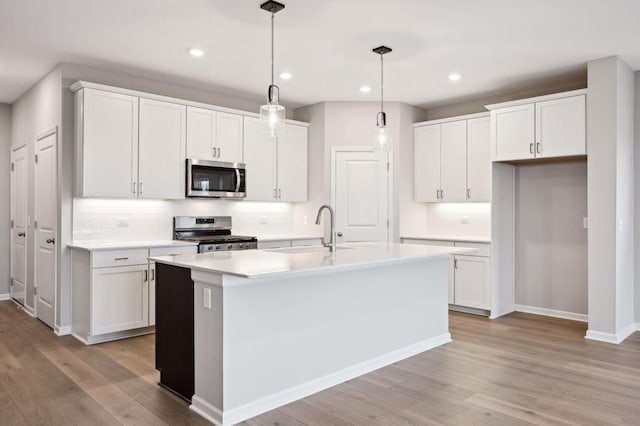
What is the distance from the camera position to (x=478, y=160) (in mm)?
5656

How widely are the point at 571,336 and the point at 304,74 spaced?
12.2 ft

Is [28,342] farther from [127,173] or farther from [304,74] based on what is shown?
[304,74]

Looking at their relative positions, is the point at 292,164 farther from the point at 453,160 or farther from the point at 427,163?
the point at 453,160

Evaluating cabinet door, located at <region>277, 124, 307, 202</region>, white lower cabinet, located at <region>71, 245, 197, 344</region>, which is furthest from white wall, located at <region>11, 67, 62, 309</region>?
cabinet door, located at <region>277, 124, 307, 202</region>

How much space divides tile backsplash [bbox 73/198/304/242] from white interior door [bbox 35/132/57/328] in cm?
31

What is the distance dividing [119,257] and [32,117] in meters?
2.40

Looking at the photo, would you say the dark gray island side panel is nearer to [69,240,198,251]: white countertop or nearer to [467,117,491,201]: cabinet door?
[69,240,198,251]: white countertop

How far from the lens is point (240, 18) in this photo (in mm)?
3494

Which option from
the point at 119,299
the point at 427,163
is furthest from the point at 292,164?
the point at 119,299

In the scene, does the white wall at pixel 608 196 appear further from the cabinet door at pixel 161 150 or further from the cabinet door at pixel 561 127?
the cabinet door at pixel 161 150

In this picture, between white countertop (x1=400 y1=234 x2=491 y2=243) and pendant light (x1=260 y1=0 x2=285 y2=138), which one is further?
white countertop (x1=400 y1=234 x2=491 y2=243)

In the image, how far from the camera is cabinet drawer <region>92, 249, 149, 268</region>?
13.8ft

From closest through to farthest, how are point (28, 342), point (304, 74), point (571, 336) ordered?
point (28, 342), point (571, 336), point (304, 74)

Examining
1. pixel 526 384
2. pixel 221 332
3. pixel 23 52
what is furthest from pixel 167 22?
pixel 526 384
